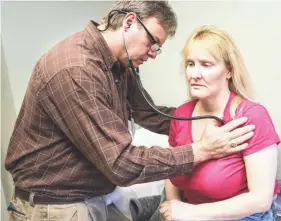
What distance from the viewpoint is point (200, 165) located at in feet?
4.22

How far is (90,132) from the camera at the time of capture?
43.9 inches

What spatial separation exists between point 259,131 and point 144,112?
65 cm

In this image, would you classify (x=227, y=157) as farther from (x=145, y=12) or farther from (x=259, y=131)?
(x=145, y=12)

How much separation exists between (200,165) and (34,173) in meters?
0.65

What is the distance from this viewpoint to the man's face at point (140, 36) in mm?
1317

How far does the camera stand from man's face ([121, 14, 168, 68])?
1.32 m

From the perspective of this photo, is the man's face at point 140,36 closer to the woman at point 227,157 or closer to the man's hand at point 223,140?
the woman at point 227,157

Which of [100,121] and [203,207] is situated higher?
[100,121]

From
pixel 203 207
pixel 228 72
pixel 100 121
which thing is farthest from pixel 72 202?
pixel 228 72

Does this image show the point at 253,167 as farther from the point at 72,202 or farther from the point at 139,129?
the point at 139,129

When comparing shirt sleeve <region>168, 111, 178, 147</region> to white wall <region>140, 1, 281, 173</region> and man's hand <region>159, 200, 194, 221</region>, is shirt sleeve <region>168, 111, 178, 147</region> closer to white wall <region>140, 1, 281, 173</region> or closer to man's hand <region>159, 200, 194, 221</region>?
man's hand <region>159, 200, 194, 221</region>

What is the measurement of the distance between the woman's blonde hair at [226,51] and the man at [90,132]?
15 cm

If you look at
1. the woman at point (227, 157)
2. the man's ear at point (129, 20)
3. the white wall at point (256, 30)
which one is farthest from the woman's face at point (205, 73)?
the white wall at point (256, 30)

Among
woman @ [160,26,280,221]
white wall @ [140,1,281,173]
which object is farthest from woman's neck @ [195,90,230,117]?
white wall @ [140,1,281,173]
